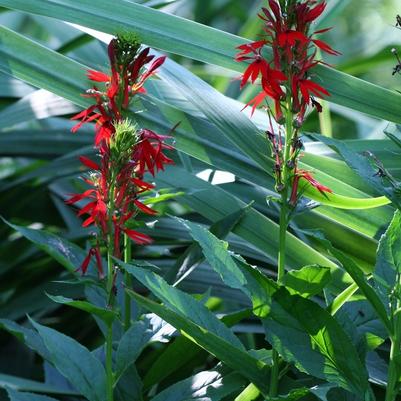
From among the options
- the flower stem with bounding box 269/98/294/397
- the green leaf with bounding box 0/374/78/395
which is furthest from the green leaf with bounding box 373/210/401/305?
the green leaf with bounding box 0/374/78/395

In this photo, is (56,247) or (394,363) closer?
(394,363)

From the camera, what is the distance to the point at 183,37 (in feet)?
4.38

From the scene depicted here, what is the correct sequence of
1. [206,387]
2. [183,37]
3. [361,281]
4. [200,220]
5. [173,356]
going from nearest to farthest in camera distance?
[361,281] < [206,387] < [173,356] < [183,37] < [200,220]

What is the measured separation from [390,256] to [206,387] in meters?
0.27

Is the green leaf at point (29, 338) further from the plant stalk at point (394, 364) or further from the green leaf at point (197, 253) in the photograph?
the plant stalk at point (394, 364)

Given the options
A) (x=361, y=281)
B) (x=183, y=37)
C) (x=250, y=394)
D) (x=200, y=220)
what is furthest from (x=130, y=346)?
(x=200, y=220)

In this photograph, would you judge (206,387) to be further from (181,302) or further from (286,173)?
(286,173)

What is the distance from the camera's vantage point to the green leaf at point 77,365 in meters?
1.05

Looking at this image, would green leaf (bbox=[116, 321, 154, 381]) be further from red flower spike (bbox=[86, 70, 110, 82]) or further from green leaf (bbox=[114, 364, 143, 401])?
red flower spike (bbox=[86, 70, 110, 82])

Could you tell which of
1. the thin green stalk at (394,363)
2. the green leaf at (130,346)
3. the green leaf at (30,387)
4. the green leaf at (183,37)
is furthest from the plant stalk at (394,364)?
the green leaf at (30,387)

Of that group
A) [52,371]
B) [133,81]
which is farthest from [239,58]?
[52,371]

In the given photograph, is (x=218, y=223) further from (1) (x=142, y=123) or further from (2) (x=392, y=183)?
(2) (x=392, y=183)

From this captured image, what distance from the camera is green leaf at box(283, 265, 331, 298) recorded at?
37.8 inches

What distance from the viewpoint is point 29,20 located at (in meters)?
3.03
